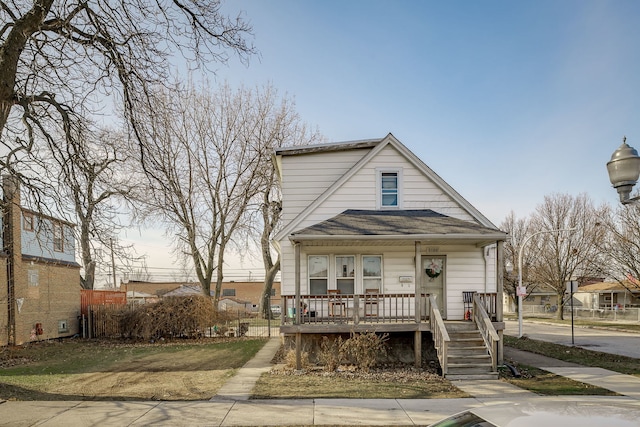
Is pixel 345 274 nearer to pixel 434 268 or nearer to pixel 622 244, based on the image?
pixel 434 268

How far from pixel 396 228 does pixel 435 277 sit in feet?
9.09

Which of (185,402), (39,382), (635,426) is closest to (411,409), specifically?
(185,402)

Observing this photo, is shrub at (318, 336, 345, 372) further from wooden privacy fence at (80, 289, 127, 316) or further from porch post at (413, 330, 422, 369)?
wooden privacy fence at (80, 289, 127, 316)

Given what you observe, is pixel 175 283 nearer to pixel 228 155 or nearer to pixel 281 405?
pixel 228 155

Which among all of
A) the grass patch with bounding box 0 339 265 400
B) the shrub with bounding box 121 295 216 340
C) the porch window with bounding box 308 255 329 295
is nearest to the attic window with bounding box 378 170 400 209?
the porch window with bounding box 308 255 329 295

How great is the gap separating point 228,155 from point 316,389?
20.8 meters

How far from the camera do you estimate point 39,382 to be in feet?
35.7

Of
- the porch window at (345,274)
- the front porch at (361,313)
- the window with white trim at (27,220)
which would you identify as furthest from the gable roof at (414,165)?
the window with white trim at (27,220)

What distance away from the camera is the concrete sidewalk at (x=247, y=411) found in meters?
7.27

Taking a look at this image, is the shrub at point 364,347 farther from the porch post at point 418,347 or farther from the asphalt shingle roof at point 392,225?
the asphalt shingle roof at point 392,225

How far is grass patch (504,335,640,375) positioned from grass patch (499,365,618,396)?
258 cm

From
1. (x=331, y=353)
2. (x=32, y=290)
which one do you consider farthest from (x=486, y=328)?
(x=32, y=290)

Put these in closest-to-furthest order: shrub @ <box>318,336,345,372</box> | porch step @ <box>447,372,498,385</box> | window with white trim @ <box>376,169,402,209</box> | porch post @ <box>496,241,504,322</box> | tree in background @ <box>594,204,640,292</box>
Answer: porch step @ <box>447,372,498,385</box>
shrub @ <box>318,336,345,372</box>
porch post @ <box>496,241,504,322</box>
window with white trim @ <box>376,169,402,209</box>
tree in background @ <box>594,204,640,292</box>

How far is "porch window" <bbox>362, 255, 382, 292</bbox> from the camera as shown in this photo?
565 inches
